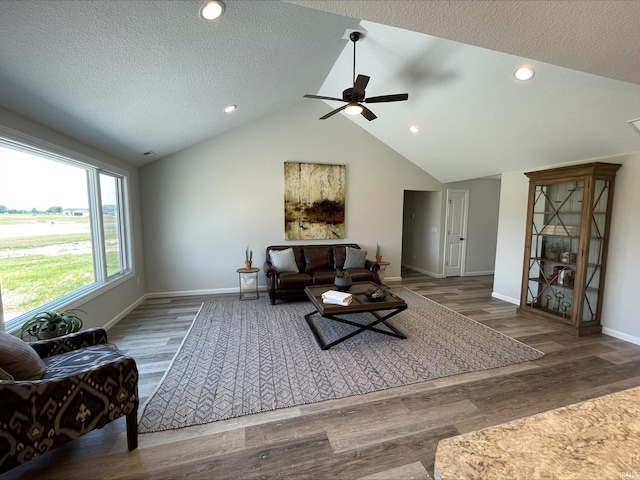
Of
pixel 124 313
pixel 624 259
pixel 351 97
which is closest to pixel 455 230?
pixel 624 259

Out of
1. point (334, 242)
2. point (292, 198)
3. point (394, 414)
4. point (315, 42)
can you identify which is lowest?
point (394, 414)

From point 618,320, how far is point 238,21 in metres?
5.25

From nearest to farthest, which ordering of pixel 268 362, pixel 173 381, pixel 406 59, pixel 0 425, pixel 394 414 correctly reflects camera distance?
pixel 0 425 < pixel 394 414 < pixel 173 381 < pixel 268 362 < pixel 406 59

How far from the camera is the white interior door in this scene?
20.8ft

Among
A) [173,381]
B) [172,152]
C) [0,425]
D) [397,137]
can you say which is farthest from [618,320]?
[172,152]

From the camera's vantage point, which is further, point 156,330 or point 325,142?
point 325,142

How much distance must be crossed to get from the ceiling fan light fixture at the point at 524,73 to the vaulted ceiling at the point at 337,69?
0.18ft

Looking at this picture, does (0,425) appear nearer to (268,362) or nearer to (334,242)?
(268,362)

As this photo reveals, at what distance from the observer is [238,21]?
209 cm

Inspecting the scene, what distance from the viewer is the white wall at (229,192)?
479 cm

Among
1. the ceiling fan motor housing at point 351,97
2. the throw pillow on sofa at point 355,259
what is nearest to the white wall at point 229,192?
the throw pillow on sofa at point 355,259

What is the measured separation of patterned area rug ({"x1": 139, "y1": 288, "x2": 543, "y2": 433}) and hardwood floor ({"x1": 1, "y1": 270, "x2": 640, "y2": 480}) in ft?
0.39

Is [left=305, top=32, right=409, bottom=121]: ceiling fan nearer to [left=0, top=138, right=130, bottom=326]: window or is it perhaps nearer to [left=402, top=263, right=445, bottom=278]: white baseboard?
[left=0, top=138, right=130, bottom=326]: window

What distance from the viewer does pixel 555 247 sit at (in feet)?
12.7
